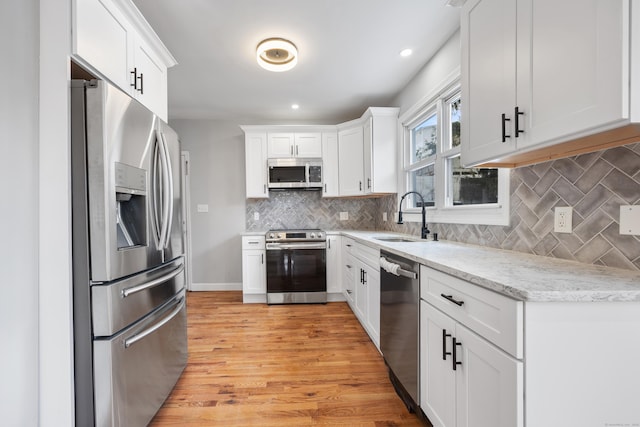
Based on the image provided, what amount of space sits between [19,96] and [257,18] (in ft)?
5.00

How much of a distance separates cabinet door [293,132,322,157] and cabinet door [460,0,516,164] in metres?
2.51

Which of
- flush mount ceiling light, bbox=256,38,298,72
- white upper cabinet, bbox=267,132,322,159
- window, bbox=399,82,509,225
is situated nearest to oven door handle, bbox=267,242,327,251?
window, bbox=399,82,509,225

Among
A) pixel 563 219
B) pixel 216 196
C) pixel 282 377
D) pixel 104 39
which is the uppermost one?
pixel 104 39

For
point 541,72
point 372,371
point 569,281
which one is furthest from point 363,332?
point 541,72

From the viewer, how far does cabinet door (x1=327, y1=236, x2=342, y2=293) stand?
364 centimetres

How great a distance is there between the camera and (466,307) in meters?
1.10

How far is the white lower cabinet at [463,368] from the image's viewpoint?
2.90 ft

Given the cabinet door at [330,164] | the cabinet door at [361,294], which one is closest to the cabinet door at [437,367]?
the cabinet door at [361,294]

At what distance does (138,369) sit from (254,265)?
224 cm

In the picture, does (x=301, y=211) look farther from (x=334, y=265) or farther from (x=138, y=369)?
(x=138, y=369)

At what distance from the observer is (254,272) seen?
11.9ft

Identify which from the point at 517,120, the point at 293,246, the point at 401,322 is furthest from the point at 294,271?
the point at 517,120

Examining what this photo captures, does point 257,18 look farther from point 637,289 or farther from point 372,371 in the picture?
point 372,371

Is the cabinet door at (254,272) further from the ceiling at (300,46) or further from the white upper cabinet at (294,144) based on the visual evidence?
the ceiling at (300,46)
